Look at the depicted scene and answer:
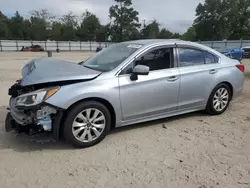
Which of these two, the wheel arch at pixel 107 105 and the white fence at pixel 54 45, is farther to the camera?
the white fence at pixel 54 45

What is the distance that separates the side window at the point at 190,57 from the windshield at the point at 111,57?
839 millimetres

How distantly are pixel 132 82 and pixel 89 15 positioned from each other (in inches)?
3209

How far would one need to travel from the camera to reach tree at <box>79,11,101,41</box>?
245ft

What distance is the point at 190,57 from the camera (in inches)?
176

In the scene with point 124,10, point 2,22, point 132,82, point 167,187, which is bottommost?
point 167,187

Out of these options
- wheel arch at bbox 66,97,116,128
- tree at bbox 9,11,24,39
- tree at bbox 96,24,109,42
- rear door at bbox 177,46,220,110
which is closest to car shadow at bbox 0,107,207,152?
wheel arch at bbox 66,97,116,128

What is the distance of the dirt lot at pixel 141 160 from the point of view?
2.74 meters

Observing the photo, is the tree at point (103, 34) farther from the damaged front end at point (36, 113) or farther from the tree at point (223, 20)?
the damaged front end at point (36, 113)

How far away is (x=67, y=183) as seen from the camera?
2.69 metres

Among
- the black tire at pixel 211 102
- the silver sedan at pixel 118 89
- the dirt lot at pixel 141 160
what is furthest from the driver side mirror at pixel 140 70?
the black tire at pixel 211 102

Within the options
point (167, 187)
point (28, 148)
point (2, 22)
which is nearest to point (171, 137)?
point (167, 187)

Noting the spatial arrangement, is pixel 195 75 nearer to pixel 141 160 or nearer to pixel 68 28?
pixel 141 160

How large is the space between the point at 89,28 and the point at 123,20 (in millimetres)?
11068

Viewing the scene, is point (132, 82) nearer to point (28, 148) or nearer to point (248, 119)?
point (28, 148)
